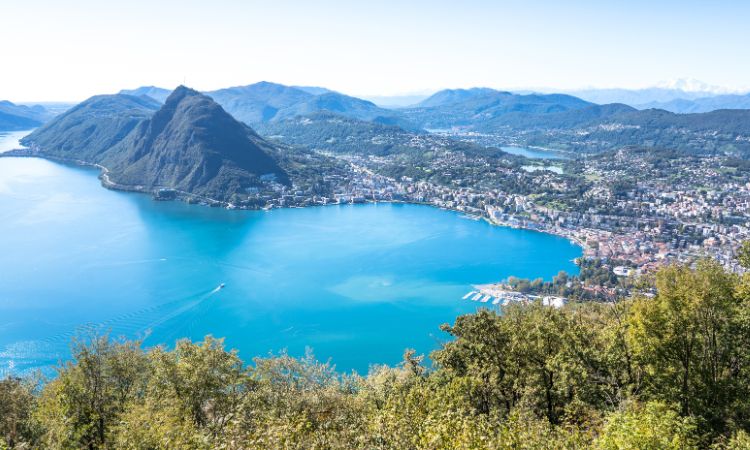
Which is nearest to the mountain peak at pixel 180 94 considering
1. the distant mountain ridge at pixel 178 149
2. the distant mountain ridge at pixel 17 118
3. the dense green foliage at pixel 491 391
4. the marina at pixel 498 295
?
the distant mountain ridge at pixel 178 149

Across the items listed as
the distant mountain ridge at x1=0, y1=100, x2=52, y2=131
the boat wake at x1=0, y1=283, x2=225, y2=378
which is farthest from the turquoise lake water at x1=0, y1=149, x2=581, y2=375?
the distant mountain ridge at x1=0, y1=100, x2=52, y2=131

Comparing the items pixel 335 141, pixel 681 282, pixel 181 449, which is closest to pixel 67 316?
pixel 181 449

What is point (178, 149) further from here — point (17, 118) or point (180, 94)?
point (17, 118)

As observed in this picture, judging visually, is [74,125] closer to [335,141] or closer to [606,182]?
[335,141]

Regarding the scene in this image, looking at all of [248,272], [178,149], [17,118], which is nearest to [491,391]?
[248,272]

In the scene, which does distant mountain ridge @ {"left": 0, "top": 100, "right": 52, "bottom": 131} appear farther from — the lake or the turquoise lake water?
the lake

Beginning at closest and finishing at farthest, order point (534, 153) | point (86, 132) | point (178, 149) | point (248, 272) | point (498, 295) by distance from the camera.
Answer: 1. point (498, 295)
2. point (248, 272)
3. point (178, 149)
4. point (86, 132)
5. point (534, 153)
